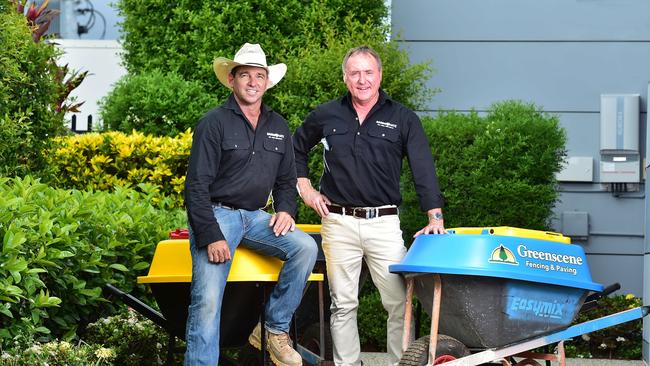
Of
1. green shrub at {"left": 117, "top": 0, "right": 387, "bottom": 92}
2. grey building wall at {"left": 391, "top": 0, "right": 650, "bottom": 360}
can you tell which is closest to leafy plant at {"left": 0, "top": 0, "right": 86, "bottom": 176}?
green shrub at {"left": 117, "top": 0, "right": 387, "bottom": 92}

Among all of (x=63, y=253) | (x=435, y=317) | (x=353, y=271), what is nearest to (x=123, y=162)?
(x=353, y=271)

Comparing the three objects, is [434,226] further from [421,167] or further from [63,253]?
[63,253]

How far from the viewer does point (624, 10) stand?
1147 cm

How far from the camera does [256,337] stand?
20.2 ft

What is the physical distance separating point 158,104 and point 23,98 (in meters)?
3.09

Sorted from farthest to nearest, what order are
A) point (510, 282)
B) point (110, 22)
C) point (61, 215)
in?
point (110, 22) < point (61, 215) < point (510, 282)

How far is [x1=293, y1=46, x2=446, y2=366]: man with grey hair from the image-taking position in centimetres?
652

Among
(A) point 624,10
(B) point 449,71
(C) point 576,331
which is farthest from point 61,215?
(A) point 624,10

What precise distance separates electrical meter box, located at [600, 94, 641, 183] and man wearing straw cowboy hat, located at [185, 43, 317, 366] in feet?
19.3

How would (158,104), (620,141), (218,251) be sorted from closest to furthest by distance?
(218,251), (158,104), (620,141)

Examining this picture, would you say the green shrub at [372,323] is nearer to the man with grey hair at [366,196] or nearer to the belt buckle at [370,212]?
the man with grey hair at [366,196]

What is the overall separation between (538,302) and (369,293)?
4.47 m

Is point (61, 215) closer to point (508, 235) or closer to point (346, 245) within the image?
point (346, 245)

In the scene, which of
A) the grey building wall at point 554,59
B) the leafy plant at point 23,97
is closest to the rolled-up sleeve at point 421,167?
the leafy plant at point 23,97
